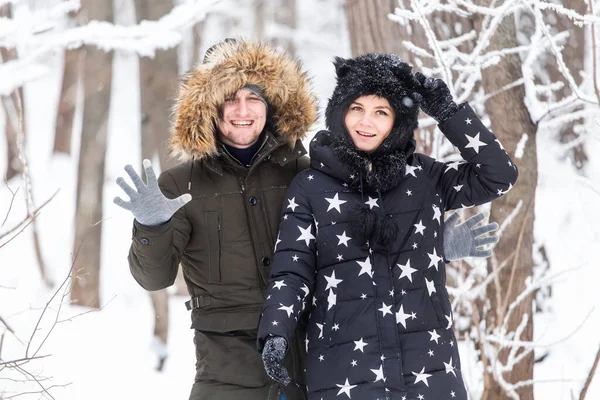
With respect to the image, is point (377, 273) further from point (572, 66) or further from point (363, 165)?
point (572, 66)

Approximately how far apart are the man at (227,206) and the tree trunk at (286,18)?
1602cm

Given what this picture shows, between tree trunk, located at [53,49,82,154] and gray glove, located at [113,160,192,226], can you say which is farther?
tree trunk, located at [53,49,82,154]

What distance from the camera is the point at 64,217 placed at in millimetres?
11195

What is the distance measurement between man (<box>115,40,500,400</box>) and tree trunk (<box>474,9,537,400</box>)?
164 cm

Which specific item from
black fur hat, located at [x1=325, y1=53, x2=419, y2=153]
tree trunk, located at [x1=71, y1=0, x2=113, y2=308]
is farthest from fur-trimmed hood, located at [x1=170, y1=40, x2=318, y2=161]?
tree trunk, located at [x1=71, y1=0, x2=113, y2=308]

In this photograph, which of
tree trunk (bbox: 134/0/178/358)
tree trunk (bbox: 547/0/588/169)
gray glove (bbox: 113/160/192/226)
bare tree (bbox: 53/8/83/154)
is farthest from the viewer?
bare tree (bbox: 53/8/83/154)

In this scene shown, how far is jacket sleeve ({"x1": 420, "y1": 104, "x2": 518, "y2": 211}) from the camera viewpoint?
303cm

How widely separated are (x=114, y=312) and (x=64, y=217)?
145 inches

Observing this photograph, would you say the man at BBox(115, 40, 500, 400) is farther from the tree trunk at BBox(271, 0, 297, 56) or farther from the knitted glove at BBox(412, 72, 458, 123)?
the tree trunk at BBox(271, 0, 297, 56)

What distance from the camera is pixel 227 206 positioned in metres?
3.26

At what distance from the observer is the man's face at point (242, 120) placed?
10.9 feet

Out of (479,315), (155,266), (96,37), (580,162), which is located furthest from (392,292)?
(580,162)

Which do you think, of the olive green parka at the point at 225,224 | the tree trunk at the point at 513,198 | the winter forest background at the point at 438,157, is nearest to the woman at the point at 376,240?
the olive green parka at the point at 225,224

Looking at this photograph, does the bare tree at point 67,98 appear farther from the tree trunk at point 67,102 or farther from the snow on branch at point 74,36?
the snow on branch at point 74,36
